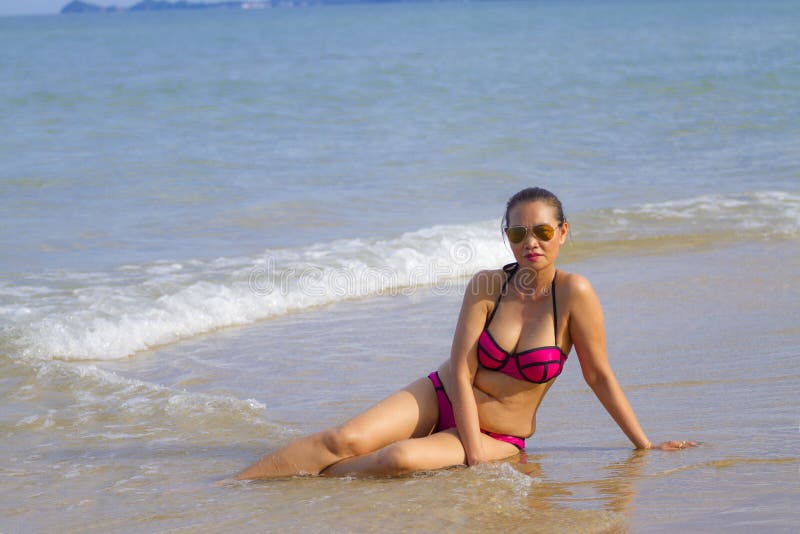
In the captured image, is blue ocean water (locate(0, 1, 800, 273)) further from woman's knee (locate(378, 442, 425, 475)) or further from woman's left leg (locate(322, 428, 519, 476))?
woman's knee (locate(378, 442, 425, 475))

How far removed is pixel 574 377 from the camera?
18.1 ft

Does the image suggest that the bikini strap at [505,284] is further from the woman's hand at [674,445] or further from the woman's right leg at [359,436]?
the woman's hand at [674,445]

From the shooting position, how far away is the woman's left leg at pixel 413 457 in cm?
395

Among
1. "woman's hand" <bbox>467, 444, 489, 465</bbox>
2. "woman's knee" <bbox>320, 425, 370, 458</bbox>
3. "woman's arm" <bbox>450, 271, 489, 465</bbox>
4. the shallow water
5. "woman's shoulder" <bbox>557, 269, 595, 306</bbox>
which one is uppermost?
"woman's shoulder" <bbox>557, 269, 595, 306</bbox>

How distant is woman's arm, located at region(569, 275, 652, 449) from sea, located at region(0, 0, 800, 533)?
28cm

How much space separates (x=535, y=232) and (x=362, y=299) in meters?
4.07

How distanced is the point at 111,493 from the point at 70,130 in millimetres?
15460

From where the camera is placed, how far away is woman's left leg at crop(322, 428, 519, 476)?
3.95 m

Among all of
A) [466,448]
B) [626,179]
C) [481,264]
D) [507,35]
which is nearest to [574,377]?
[466,448]

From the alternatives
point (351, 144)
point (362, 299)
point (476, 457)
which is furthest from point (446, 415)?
point (351, 144)

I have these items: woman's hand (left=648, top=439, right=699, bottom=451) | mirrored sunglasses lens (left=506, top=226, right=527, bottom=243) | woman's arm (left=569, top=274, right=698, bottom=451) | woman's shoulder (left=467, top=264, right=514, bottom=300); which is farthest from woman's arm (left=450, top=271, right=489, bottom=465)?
woman's hand (left=648, top=439, right=699, bottom=451)

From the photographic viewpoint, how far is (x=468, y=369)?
4.03m

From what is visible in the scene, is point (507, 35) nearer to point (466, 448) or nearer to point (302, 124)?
point (302, 124)

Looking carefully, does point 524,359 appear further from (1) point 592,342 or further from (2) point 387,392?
(2) point 387,392
